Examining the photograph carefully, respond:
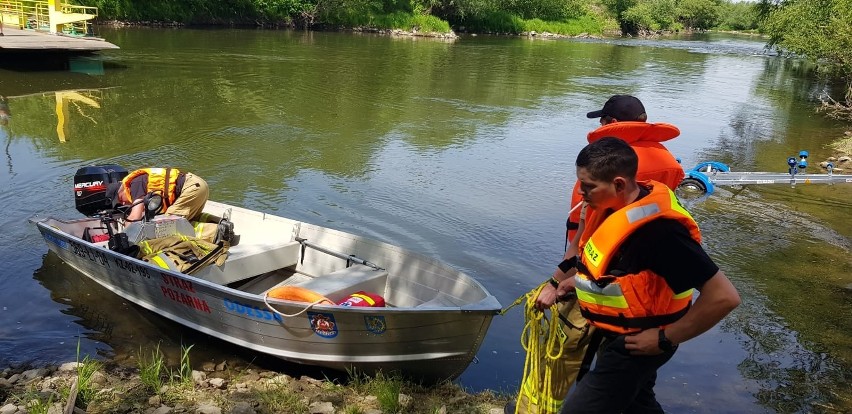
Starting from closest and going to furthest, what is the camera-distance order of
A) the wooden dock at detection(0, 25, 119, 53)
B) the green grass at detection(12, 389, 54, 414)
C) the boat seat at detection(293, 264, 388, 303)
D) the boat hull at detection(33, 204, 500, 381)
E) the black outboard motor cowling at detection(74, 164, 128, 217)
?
1. the green grass at detection(12, 389, 54, 414)
2. the boat hull at detection(33, 204, 500, 381)
3. the boat seat at detection(293, 264, 388, 303)
4. the black outboard motor cowling at detection(74, 164, 128, 217)
5. the wooden dock at detection(0, 25, 119, 53)

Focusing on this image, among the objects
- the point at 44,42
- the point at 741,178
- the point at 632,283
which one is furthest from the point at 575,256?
the point at 44,42

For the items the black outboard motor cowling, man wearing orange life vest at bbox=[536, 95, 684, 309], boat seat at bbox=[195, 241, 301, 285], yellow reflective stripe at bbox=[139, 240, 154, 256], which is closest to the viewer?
man wearing orange life vest at bbox=[536, 95, 684, 309]

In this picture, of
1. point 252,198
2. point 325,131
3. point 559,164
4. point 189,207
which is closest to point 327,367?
point 189,207

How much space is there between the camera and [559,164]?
39.4ft

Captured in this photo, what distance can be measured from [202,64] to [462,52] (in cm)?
1614

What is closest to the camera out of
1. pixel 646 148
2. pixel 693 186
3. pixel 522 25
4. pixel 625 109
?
pixel 646 148

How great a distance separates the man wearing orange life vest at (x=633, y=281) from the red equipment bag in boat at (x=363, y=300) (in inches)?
91.2

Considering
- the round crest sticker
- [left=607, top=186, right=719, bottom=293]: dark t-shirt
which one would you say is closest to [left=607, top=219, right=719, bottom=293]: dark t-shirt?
[left=607, top=186, right=719, bottom=293]: dark t-shirt

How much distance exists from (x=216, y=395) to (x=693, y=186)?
8175mm

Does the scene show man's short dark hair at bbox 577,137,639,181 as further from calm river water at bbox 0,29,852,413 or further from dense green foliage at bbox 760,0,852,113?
dense green foliage at bbox 760,0,852,113

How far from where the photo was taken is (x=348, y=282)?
17.4 feet

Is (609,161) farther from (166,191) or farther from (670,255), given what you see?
(166,191)

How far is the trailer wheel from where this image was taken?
396 inches

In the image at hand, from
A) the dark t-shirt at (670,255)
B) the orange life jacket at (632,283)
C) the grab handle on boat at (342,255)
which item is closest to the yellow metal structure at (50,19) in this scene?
the grab handle on boat at (342,255)
